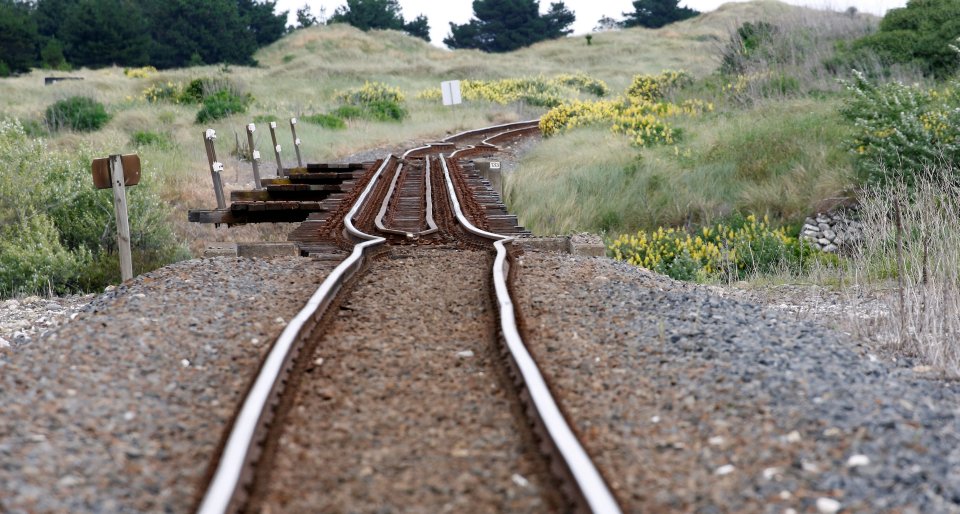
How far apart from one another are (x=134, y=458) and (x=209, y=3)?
2635 inches

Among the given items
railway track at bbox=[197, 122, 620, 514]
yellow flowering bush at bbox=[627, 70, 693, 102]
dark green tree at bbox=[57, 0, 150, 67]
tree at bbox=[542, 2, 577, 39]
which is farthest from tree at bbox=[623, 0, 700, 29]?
railway track at bbox=[197, 122, 620, 514]

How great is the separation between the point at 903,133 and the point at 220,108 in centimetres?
2394

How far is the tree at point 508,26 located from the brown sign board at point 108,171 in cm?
7606

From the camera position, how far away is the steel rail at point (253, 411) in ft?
9.62

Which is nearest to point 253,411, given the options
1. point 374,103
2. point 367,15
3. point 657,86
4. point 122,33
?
point 657,86

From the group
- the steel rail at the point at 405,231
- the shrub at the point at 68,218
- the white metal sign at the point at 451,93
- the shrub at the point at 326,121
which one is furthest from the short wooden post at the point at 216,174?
the white metal sign at the point at 451,93

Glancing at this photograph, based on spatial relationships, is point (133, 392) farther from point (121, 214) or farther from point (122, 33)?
point (122, 33)

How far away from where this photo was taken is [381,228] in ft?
29.5

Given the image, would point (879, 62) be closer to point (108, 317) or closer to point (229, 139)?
point (229, 139)

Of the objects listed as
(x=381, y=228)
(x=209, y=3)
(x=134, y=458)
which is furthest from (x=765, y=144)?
(x=209, y=3)

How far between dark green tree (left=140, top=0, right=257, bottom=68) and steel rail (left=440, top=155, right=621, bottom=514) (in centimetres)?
6433

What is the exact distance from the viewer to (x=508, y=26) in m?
82.7

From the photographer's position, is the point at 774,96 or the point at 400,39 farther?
the point at 400,39

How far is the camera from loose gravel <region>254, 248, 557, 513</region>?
3152mm
